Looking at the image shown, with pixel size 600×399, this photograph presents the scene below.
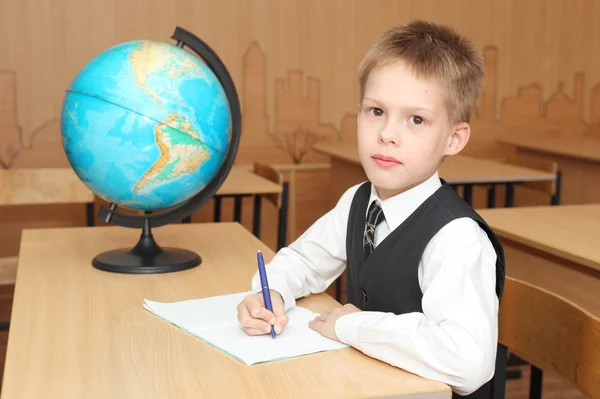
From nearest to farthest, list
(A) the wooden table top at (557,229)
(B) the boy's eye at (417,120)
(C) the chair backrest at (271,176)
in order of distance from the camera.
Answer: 1. (B) the boy's eye at (417,120)
2. (A) the wooden table top at (557,229)
3. (C) the chair backrest at (271,176)

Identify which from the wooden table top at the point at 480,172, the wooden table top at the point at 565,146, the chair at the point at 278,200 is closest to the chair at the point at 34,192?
the chair at the point at 278,200

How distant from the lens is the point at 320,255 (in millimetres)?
1718

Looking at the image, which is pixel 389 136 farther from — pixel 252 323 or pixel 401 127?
pixel 252 323

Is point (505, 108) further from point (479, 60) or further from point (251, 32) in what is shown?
point (479, 60)

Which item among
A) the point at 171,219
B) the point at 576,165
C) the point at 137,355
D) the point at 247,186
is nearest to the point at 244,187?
the point at 247,186

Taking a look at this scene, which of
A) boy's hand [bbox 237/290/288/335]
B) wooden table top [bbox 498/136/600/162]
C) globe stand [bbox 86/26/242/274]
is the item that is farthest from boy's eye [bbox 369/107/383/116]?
wooden table top [bbox 498/136/600/162]

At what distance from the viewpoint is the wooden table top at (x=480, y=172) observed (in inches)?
164

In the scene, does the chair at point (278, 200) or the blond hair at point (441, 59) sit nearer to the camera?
the blond hair at point (441, 59)

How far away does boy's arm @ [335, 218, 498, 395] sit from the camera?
120 centimetres

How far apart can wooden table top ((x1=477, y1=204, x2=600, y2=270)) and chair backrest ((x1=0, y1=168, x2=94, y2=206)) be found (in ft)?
6.13

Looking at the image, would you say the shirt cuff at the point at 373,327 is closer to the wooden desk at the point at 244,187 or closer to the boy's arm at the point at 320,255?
the boy's arm at the point at 320,255

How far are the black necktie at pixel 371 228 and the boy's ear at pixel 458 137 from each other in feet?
0.60

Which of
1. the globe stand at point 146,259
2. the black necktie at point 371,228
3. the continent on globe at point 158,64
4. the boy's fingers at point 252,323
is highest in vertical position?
the continent on globe at point 158,64

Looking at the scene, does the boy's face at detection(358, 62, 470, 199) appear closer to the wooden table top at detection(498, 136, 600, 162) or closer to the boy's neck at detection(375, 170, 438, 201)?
the boy's neck at detection(375, 170, 438, 201)
